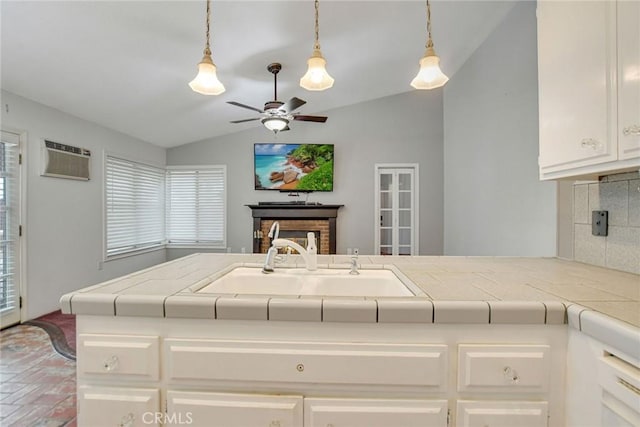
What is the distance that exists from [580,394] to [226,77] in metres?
3.76

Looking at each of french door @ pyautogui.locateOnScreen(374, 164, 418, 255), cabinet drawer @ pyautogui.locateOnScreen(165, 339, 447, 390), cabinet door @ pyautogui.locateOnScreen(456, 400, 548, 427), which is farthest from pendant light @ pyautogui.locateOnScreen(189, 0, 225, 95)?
french door @ pyautogui.locateOnScreen(374, 164, 418, 255)

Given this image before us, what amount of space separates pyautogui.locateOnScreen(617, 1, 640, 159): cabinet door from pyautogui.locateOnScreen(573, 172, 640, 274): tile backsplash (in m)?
0.42

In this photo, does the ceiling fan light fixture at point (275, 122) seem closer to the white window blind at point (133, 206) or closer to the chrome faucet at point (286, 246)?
the chrome faucet at point (286, 246)

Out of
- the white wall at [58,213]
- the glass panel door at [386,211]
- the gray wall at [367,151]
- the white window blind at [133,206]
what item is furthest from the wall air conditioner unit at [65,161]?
the glass panel door at [386,211]

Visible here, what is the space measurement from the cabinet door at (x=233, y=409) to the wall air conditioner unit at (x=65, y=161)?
11.3 ft

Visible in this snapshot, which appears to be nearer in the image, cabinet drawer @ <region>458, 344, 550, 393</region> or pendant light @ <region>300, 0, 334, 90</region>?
cabinet drawer @ <region>458, 344, 550, 393</region>

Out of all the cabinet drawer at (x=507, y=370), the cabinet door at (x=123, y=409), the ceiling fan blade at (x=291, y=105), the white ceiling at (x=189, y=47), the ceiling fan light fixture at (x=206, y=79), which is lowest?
the cabinet door at (x=123, y=409)

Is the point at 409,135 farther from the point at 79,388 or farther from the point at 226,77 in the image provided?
the point at 79,388

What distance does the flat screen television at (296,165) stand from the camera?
493 centimetres

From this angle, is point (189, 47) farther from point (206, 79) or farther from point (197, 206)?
point (197, 206)

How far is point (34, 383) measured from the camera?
76.0 inches

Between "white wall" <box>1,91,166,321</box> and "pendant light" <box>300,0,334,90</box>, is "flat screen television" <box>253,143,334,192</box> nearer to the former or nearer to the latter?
"white wall" <box>1,91,166,321</box>

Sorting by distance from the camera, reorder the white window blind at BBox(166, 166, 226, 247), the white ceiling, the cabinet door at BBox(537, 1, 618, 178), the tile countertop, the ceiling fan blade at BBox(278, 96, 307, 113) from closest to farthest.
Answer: the tile countertop
the cabinet door at BBox(537, 1, 618, 178)
the white ceiling
the ceiling fan blade at BBox(278, 96, 307, 113)
the white window blind at BBox(166, 166, 226, 247)

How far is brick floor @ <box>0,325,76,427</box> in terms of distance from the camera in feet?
5.38
